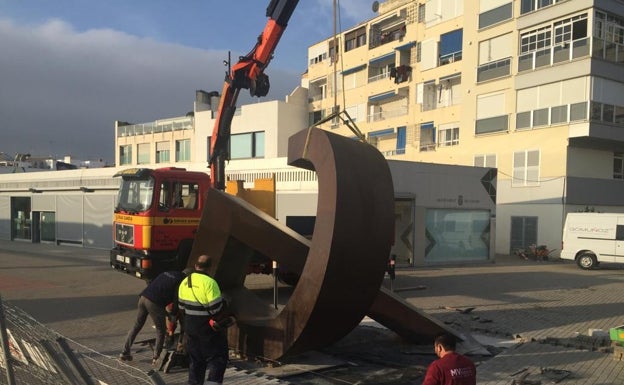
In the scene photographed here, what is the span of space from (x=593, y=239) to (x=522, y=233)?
6.22 m

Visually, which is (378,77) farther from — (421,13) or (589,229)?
(589,229)

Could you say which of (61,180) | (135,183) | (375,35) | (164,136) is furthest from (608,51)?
(164,136)

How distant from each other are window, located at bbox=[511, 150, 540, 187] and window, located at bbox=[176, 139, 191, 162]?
102 feet

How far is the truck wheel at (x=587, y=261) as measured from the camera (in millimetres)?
21545

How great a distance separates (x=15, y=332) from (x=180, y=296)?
1712 mm

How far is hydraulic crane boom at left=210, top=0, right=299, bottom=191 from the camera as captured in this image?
49.3 feet

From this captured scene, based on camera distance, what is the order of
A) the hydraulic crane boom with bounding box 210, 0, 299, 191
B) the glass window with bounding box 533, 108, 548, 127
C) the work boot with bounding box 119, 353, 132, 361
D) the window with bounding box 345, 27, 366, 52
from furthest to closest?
the window with bounding box 345, 27, 366, 52
the glass window with bounding box 533, 108, 548, 127
the hydraulic crane boom with bounding box 210, 0, 299, 191
the work boot with bounding box 119, 353, 132, 361

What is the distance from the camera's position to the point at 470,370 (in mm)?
3717

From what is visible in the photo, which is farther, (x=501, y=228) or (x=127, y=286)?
(x=501, y=228)

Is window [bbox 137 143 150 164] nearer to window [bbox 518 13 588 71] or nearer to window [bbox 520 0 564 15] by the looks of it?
window [bbox 518 13 588 71]

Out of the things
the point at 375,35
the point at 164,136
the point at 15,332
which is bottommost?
the point at 15,332

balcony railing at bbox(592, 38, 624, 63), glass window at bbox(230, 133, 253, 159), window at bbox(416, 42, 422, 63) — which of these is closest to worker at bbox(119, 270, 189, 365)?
balcony railing at bbox(592, 38, 624, 63)

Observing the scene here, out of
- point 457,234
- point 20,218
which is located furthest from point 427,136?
point 20,218

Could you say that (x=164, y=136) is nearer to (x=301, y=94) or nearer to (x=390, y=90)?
(x=301, y=94)
